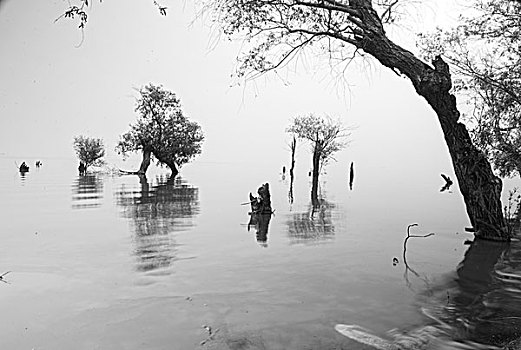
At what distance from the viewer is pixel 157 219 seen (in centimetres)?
1605

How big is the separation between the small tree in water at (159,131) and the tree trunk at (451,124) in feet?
105

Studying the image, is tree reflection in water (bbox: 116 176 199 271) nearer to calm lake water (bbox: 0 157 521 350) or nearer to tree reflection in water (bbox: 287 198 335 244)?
calm lake water (bbox: 0 157 521 350)

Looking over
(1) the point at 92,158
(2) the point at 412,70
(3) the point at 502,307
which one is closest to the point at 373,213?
(2) the point at 412,70

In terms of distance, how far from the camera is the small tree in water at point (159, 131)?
41688mm

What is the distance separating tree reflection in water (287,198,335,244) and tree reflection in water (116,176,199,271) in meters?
3.25

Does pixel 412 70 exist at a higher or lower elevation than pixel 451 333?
higher

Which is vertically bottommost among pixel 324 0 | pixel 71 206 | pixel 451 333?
pixel 451 333

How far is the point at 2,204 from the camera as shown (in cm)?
2086

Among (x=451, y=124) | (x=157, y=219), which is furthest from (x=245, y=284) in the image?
(x=157, y=219)

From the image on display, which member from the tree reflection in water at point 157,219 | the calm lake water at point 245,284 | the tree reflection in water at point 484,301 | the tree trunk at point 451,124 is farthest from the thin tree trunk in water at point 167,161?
the tree reflection in water at point 484,301

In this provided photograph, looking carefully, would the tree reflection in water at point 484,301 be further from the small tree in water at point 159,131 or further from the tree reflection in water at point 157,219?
the small tree in water at point 159,131

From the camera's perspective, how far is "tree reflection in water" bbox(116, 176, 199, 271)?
10.4 meters

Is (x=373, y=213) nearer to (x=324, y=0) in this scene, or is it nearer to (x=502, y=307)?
(x=324, y=0)

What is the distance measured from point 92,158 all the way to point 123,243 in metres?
41.0
